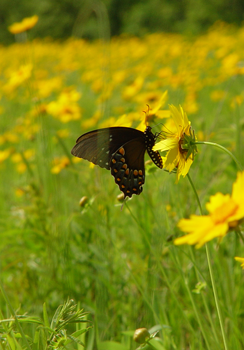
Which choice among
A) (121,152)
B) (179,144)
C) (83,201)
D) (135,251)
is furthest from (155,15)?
(179,144)

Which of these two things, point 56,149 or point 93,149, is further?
point 56,149

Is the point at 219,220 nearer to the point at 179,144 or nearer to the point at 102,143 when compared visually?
the point at 179,144

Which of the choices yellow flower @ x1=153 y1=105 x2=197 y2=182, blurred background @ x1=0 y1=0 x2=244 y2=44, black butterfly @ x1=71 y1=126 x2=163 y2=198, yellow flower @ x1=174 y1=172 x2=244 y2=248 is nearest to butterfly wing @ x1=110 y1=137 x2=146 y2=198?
black butterfly @ x1=71 y1=126 x2=163 y2=198

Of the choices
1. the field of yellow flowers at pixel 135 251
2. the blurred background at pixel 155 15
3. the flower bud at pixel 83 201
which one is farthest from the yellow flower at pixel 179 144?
the blurred background at pixel 155 15

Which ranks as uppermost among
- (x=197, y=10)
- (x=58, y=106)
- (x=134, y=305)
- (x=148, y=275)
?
(x=197, y=10)

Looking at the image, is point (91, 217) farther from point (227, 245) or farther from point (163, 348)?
point (163, 348)

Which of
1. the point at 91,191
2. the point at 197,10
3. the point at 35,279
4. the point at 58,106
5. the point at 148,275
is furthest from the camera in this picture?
the point at 197,10

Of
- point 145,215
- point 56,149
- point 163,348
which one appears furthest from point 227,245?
point 56,149
